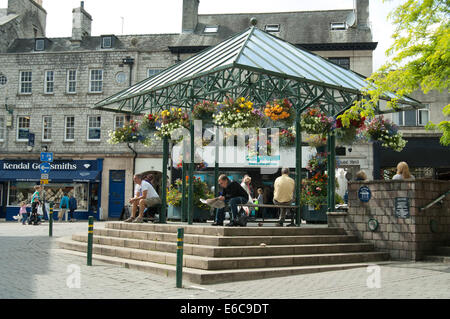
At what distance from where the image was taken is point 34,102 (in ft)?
109

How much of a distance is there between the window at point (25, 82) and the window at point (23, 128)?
1834 millimetres

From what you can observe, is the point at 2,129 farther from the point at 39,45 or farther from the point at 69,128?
the point at 39,45

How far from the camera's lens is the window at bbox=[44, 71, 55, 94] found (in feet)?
109

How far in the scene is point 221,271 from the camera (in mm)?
8984

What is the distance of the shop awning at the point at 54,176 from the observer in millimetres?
31609

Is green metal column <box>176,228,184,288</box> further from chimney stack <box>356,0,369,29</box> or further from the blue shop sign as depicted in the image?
chimney stack <box>356,0,369,29</box>

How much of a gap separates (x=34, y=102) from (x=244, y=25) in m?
14.8

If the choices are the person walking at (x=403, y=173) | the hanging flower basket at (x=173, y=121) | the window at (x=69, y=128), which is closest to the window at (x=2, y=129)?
the window at (x=69, y=128)

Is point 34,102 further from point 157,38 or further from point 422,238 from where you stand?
point 422,238

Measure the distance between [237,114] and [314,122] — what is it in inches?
103

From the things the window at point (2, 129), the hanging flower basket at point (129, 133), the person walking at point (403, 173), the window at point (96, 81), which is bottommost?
the person walking at point (403, 173)

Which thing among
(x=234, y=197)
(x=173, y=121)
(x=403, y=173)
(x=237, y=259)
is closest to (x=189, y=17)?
(x=173, y=121)

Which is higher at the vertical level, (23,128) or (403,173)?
(23,128)

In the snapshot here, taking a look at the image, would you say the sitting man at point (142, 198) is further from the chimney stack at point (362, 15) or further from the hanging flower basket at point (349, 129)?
the chimney stack at point (362, 15)
